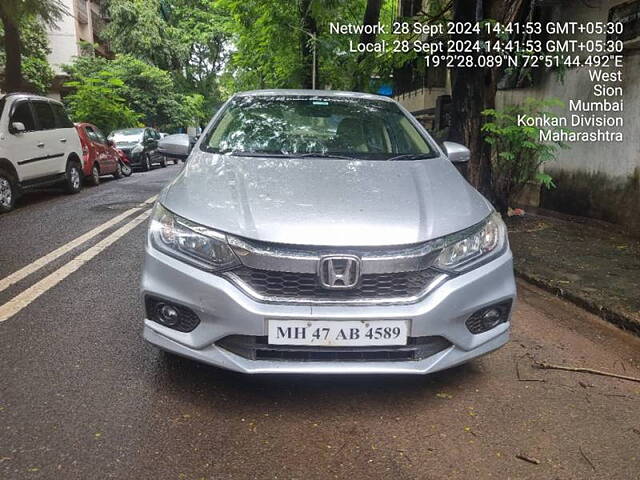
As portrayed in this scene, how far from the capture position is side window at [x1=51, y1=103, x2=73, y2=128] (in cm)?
1017

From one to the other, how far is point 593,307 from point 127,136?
17.5 metres

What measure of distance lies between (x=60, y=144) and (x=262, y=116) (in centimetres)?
764

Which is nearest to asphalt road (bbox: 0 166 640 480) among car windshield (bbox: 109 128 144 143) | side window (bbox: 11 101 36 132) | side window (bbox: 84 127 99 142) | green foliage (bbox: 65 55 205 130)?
side window (bbox: 11 101 36 132)

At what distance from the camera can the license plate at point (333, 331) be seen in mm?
2367

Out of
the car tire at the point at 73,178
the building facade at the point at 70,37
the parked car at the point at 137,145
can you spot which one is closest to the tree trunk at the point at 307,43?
the parked car at the point at 137,145

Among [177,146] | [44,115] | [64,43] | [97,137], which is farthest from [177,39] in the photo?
[177,146]

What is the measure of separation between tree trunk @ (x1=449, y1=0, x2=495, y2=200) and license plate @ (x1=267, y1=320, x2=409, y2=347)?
17.6ft

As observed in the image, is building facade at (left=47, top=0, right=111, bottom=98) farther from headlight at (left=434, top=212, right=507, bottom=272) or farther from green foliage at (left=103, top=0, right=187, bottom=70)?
headlight at (left=434, top=212, right=507, bottom=272)

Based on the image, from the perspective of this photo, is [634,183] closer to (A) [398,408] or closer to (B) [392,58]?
(A) [398,408]

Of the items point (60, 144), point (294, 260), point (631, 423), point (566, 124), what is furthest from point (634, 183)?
point (60, 144)

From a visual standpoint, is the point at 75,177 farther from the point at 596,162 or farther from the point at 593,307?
the point at 593,307

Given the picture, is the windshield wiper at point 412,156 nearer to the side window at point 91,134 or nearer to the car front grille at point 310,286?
the car front grille at point 310,286

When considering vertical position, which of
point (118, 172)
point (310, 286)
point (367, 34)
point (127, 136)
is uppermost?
point (367, 34)

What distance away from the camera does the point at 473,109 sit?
7.28 meters
